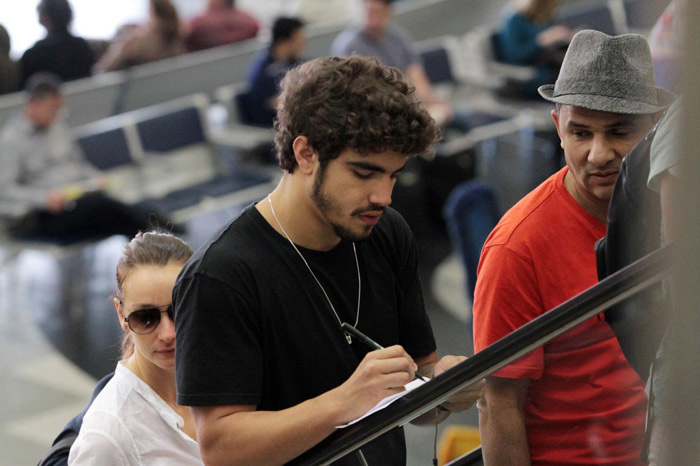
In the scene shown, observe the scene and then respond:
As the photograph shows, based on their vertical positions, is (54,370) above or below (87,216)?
below

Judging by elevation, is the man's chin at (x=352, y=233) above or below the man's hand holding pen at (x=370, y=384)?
above

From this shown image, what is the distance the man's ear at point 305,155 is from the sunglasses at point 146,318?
50 centimetres

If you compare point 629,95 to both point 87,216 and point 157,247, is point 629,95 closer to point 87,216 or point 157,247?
point 157,247

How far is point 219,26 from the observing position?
8133mm

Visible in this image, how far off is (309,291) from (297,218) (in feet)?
0.43

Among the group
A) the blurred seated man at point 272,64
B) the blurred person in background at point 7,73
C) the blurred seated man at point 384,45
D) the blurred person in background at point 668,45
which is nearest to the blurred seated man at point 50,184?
the blurred person in background at point 7,73

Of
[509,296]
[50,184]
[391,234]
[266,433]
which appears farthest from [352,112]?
[50,184]

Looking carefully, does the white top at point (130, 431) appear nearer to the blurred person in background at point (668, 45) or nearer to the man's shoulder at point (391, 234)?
the man's shoulder at point (391, 234)

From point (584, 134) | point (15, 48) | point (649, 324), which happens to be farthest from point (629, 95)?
point (15, 48)

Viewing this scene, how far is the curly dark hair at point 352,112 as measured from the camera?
5.71ft

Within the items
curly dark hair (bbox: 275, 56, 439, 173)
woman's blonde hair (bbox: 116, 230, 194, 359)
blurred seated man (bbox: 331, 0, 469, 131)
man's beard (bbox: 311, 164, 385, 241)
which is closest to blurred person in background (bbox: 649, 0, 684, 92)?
curly dark hair (bbox: 275, 56, 439, 173)

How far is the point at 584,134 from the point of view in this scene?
1.81 meters

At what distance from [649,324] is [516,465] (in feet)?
1.71

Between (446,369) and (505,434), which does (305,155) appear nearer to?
(446,369)
